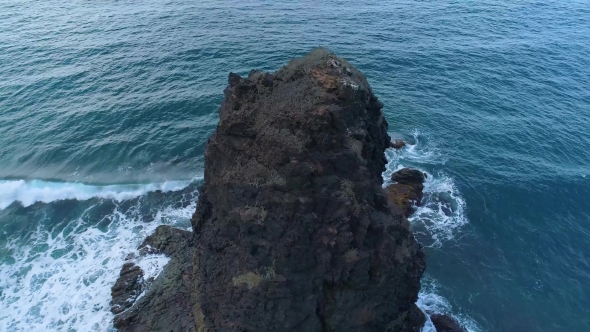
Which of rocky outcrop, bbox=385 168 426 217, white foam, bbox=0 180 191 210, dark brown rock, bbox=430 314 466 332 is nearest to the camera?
dark brown rock, bbox=430 314 466 332

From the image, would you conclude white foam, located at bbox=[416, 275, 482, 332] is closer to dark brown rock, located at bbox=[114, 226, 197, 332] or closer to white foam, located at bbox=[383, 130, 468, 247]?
white foam, located at bbox=[383, 130, 468, 247]

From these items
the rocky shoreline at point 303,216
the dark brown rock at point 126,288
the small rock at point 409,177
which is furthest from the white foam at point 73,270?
the small rock at point 409,177

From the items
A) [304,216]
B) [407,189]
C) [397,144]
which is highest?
[304,216]

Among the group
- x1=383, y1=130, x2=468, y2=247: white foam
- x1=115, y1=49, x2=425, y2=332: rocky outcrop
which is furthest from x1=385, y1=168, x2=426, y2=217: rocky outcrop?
x1=115, y1=49, x2=425, y2=332: rocky outcrop

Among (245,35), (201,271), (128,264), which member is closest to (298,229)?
(201,271)

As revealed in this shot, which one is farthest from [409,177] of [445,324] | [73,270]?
[73,270]

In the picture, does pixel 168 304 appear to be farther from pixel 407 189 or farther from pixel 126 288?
pixel 407 189
